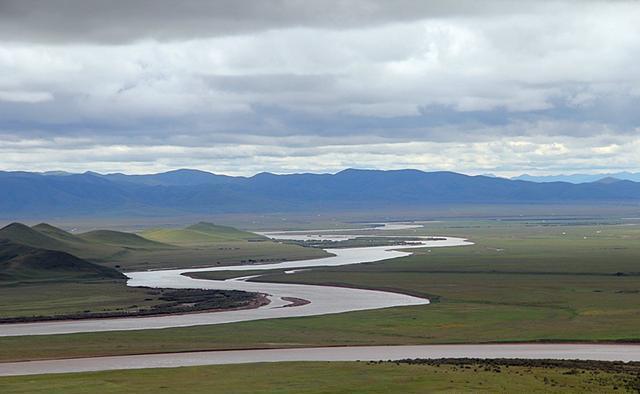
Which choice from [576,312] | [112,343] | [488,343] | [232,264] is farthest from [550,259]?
[112,343]

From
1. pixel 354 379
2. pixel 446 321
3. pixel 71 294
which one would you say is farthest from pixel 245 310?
pixel 354 379

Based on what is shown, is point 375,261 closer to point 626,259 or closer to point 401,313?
point 626,259

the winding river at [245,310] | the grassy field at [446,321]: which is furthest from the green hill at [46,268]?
the grassy field at [446,321]

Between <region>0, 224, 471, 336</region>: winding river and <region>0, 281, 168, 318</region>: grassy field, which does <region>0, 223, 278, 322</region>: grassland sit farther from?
<region>0, 224, 471, 336</region>: winding river

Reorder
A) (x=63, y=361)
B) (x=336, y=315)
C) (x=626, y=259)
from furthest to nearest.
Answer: (x=626, y=259) → (x=336, y=315) → (x=63, y=361)

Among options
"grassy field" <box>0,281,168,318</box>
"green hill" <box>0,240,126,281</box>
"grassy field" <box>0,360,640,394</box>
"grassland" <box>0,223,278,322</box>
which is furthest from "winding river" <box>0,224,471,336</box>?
"grassy field" <box>0,360,640,394</box>

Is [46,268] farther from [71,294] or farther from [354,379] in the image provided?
[354,379]
